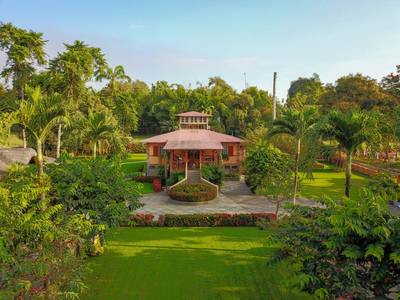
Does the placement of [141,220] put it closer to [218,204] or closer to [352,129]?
[218,204]

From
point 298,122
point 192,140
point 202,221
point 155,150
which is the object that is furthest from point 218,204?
point 155,150

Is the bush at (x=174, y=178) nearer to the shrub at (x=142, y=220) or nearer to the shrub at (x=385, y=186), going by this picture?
the shrub at (x=142, y=220)

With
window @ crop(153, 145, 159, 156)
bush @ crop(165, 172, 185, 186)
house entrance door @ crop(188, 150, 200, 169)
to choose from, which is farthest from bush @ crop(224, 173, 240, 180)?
window @ crop(153, 145, 159, 156)

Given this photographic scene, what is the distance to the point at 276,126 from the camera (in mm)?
23203

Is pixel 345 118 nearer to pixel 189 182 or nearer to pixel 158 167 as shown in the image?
pixel 189 182

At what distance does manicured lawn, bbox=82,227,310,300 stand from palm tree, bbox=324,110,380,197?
22.9ft

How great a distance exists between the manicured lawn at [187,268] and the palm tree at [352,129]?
699cm

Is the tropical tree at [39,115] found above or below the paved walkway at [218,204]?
above

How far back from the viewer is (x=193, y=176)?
30.3 m

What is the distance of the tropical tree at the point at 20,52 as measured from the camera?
120 ft

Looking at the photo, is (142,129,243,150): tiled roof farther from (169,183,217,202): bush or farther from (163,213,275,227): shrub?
(163,213,275,227): shrub

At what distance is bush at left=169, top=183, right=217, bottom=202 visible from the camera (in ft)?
85.4

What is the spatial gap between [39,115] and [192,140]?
21777mm

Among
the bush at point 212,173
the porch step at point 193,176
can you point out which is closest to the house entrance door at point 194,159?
the porch step at point 193,176
